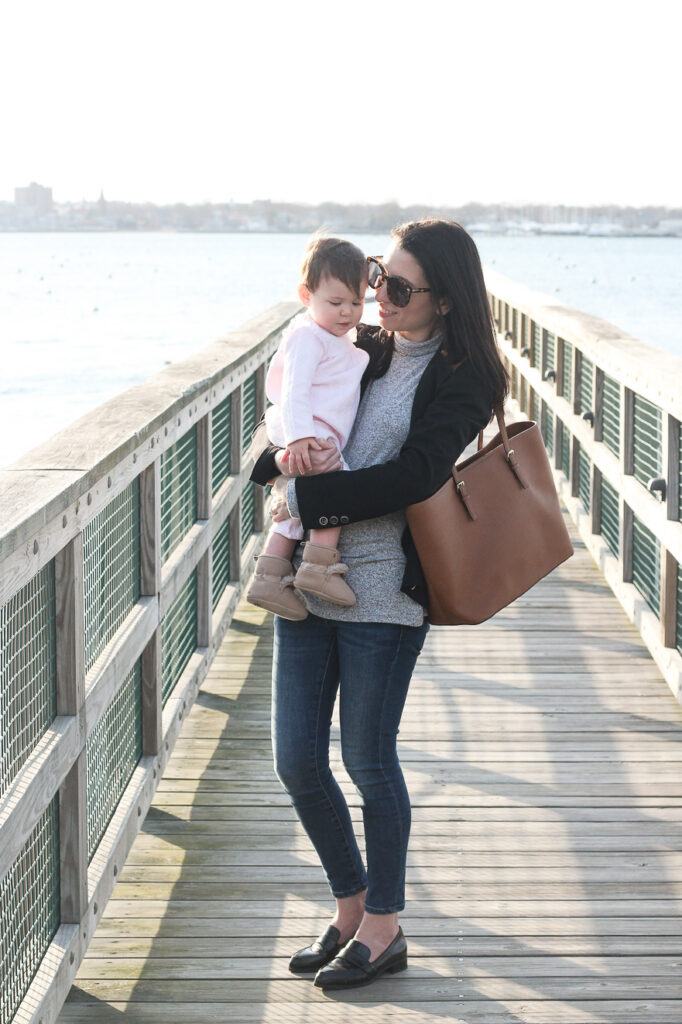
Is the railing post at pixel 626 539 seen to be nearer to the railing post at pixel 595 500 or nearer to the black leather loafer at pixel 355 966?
the railing post at pixel 595 500

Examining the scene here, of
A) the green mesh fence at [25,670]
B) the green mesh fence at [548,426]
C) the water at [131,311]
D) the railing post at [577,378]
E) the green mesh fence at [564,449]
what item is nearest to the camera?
the green mesh fence at [25,670]

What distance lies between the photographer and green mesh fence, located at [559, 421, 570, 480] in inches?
291

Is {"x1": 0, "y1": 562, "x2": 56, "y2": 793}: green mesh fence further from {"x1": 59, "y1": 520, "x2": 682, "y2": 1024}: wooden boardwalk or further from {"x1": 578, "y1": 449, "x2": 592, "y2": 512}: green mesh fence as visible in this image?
{"x1": 578, "y1": 449, "x2": 592, "y2": 512}: green mesh fence

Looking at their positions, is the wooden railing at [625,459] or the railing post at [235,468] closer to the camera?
the wooden railing at [625,459]

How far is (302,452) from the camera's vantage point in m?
2.42

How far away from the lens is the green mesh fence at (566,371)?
6816mm

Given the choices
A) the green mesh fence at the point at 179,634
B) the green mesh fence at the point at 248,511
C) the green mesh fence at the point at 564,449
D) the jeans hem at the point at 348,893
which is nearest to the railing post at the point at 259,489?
the green mesh fence at the point at 248,511

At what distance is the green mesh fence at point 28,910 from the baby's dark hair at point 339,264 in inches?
40.9

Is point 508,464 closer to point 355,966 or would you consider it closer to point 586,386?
point 355,966

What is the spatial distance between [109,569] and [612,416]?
327 centimetres

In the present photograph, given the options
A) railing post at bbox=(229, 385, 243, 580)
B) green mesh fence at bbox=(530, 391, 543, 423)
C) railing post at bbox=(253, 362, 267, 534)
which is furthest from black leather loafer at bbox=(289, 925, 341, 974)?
green mesh fence at bbox=(530, 391, 543, 423)

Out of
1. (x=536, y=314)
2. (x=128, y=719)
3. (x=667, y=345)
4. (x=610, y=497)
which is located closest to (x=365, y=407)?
(x=128, y=719)

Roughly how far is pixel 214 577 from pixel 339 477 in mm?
2555

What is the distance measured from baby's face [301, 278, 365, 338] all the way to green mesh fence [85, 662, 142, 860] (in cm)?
87
